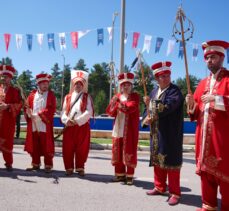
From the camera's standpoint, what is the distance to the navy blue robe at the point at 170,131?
539 cm

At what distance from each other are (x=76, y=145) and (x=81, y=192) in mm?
1521

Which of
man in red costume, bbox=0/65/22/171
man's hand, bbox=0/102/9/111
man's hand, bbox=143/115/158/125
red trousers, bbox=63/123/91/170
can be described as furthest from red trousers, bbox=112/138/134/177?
man's hand, bbox=0/102/9/111

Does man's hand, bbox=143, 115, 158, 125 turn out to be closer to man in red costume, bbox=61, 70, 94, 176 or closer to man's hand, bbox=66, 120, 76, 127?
man in red costume, bbox=61, 70, 94, 176

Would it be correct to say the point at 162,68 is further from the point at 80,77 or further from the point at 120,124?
the point at 80,77

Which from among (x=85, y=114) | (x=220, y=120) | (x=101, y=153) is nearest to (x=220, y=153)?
(x=220, y=120)

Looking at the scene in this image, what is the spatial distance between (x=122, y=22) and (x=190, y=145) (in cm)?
596

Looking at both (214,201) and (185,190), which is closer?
(214,201)

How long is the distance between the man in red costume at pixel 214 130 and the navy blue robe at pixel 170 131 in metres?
0.78

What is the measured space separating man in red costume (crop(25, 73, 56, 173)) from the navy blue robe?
2.64 m

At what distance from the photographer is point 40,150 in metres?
7.49

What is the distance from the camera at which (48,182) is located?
6.41m

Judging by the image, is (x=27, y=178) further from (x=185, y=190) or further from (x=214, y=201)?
(x=214, y=201)

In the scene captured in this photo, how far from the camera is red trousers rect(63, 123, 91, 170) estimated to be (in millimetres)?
7090

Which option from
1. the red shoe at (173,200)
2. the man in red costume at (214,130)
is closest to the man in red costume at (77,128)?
the red shoe at (173,200)
